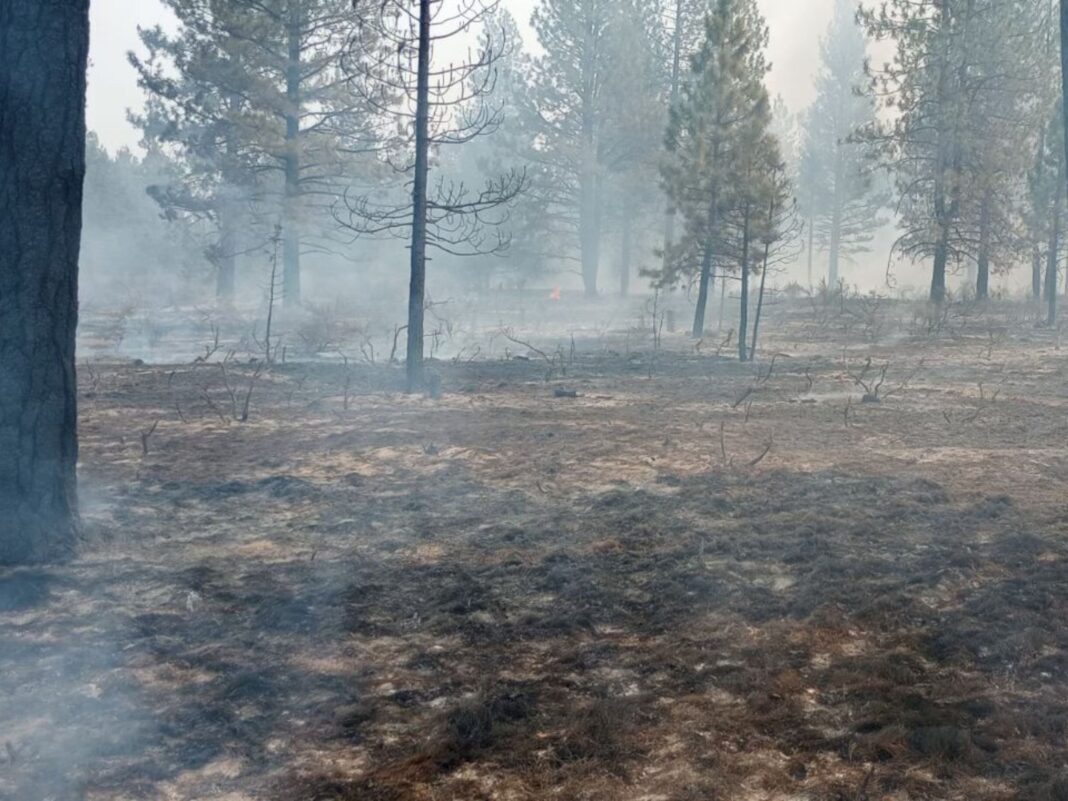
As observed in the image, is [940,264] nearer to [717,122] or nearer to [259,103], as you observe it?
[717,122]

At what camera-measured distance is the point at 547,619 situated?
15.5 ft

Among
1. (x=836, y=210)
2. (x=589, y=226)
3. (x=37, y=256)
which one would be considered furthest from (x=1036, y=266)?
(x=37, y=256)

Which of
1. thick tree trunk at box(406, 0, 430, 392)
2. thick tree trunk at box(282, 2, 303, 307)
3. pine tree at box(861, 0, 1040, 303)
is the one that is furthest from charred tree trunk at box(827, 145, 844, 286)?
thick tree trunk at box(406, 0, 430, 392)

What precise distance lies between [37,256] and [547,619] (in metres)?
3.45

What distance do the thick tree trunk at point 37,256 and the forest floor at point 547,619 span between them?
52 cm

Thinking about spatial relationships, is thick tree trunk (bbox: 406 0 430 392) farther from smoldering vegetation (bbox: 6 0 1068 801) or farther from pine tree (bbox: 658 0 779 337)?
pine tree (bbox: 658 0 779 337)

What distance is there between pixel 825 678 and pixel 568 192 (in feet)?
128

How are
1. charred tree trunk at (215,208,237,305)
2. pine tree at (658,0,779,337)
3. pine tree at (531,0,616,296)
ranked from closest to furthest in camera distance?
1. pine tree at (658,0,779,337)
2. charred tree trunk at (215,208,237,305)
3. pine tree at (531,0,616,296)

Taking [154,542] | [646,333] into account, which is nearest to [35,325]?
[154,542]

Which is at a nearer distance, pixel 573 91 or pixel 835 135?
pixel 573 91

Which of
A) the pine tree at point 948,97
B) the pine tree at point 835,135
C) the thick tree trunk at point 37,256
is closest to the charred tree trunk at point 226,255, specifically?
the pine tree at point 948,97

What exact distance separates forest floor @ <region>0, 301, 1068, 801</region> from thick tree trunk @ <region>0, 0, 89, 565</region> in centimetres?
52

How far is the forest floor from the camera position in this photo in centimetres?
331

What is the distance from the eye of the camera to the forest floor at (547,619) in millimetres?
3309
